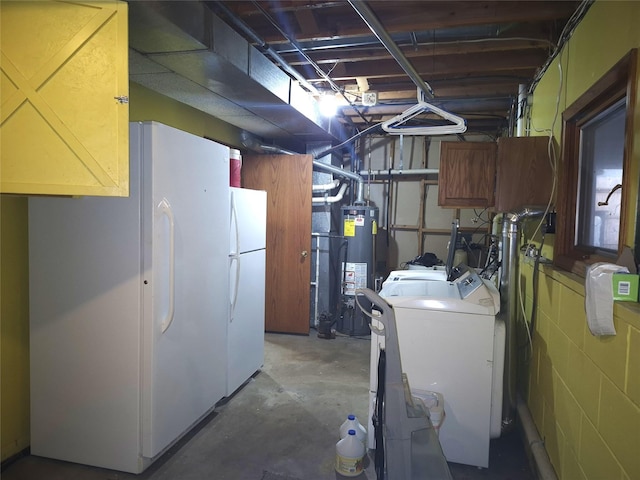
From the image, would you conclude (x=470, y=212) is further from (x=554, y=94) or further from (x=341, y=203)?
(x=554, y=94)

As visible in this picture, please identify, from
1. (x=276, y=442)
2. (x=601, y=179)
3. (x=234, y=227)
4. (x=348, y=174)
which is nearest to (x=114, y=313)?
(x=234, y=227)

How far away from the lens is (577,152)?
6.73ft

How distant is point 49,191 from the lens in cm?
162

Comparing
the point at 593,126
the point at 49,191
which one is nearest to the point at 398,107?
the point at 593,126

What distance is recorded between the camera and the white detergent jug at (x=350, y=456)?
2.13 metres

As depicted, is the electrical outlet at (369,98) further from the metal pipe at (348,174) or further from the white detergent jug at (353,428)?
the white detergent jug at (353,428)

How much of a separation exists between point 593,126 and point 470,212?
130 inches

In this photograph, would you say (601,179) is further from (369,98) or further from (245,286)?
(245,286)

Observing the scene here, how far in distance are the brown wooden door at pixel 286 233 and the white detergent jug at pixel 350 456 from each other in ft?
7.65

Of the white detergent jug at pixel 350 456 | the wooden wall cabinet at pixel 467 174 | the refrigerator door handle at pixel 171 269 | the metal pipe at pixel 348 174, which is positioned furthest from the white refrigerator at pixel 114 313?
the metal pipe at pixel 348 174

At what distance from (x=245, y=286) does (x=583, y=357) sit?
226 cm

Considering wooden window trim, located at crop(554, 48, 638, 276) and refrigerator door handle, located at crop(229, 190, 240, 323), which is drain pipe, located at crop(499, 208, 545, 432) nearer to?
wooden window trim, located at crop(554, 48, 638, 276)

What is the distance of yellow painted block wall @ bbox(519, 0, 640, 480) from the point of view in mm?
1201

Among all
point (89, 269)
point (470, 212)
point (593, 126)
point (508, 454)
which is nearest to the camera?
point (593, 126)
